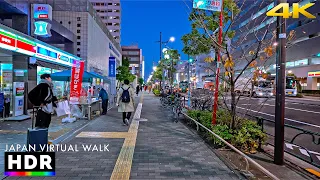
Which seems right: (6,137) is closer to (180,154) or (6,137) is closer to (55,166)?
(55,166)

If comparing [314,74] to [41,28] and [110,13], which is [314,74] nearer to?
[41,28]

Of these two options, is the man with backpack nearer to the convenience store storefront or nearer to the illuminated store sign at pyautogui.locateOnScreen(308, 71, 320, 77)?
the convenience store storefront

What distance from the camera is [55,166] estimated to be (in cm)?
469

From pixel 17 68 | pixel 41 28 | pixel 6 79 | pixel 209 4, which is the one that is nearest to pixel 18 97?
pixel 6 79

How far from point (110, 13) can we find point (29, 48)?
8527cm

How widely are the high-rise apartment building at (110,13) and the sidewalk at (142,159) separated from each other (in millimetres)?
88106

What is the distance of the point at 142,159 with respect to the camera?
5.25 meters

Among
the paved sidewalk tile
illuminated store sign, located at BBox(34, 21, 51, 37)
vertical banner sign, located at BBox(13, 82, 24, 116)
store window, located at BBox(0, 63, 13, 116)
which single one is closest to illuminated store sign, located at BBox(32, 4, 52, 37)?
illuminated store sign, located at BBox(34, 21, 51, 37)

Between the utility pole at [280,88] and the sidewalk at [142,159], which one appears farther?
the utility pole at [280,88]

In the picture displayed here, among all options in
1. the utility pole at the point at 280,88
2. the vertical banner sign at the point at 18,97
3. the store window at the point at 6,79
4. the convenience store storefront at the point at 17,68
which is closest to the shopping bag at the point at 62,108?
the convenience store storefront at the point at 17,68

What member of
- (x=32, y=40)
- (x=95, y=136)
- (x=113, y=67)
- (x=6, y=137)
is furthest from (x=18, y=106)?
(x=113, y=67)

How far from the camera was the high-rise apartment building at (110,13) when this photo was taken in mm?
91688

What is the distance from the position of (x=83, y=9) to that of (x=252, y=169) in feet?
72.4

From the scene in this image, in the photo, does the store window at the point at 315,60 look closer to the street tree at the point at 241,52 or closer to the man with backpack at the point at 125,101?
the street tree at the point at 241,52
